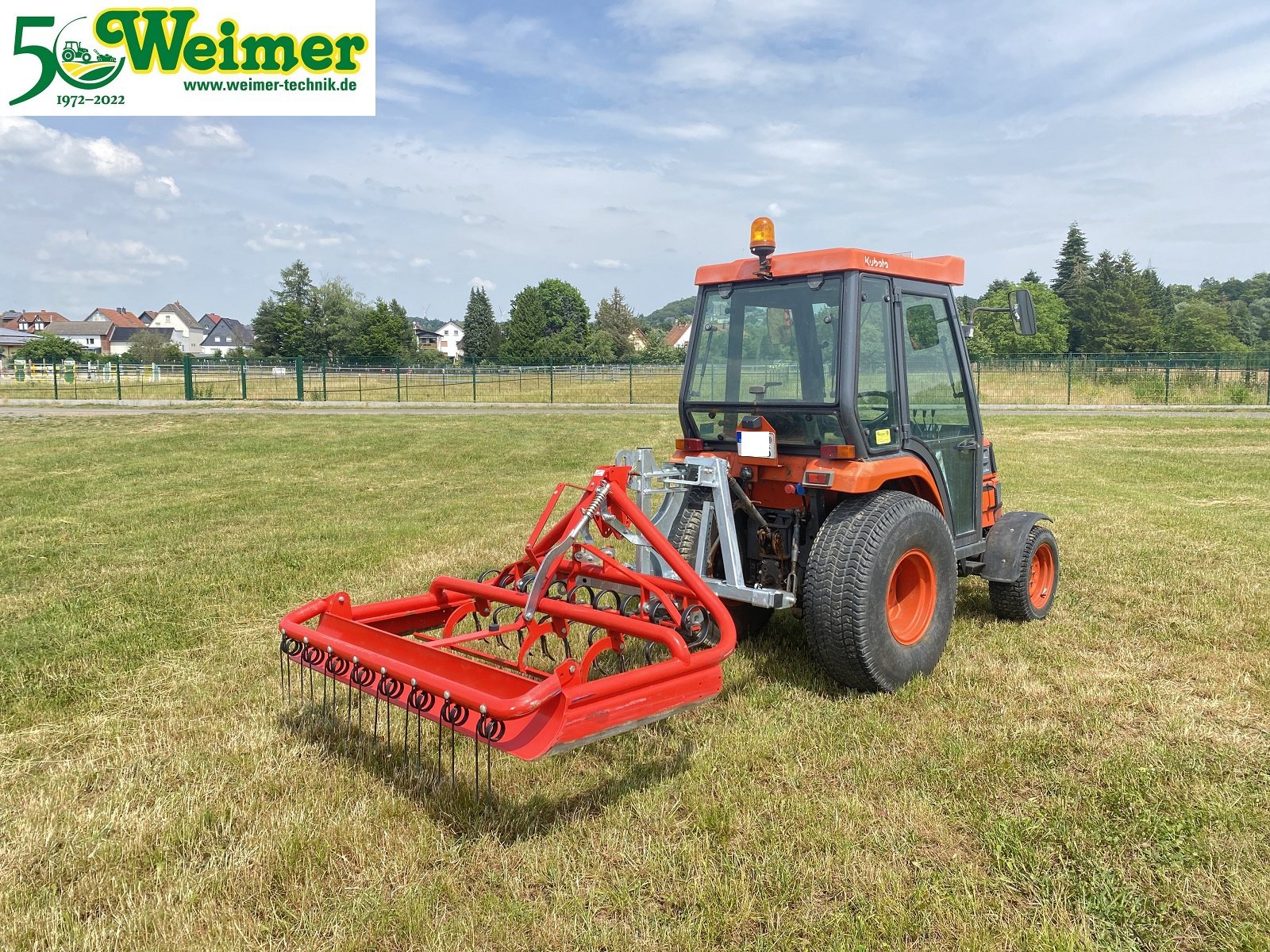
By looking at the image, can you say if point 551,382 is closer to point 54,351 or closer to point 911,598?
point 911,598

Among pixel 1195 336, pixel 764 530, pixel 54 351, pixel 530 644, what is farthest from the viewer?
pixel 1195 336

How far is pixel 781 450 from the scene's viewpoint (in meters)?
4.84

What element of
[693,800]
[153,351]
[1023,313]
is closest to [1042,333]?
[1023,313]

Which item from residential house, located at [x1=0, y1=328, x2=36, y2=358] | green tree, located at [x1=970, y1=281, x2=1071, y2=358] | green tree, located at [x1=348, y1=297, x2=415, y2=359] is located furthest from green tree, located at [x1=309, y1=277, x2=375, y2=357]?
green tree, located at [x1=970, y1=281, x2=1071, y2=358]

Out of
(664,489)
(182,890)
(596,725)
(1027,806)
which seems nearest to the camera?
(182,890)

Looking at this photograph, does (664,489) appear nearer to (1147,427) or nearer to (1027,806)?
(1027,806)

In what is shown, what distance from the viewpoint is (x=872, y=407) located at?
4703mm

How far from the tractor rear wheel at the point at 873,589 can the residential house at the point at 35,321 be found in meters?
140

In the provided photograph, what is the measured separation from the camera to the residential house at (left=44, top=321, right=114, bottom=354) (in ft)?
380

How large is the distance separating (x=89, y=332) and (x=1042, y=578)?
13295cm

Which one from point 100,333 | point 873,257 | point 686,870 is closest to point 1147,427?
point 873,257

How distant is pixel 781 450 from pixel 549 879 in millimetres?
2557

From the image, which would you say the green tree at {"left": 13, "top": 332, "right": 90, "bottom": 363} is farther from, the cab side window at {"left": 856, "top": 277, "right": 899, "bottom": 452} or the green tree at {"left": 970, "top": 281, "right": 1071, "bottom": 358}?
the cab side window at {"left": 856, "top": 277, "right": 899, "bottom": 452}

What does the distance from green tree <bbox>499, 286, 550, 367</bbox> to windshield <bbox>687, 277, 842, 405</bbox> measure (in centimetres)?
8149
